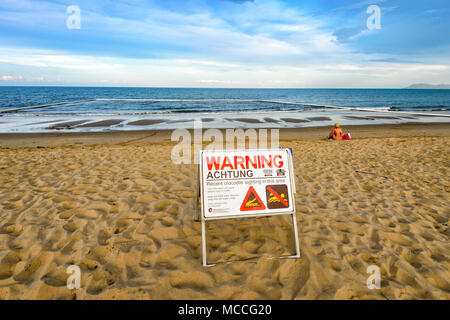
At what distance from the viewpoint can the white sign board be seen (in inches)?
112

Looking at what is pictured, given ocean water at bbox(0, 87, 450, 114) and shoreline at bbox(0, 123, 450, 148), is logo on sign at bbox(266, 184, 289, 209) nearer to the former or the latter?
shoreline at bbox(0, 123, 450, 148)

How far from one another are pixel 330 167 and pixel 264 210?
425 centimetres

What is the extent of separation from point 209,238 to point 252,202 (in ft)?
2.95

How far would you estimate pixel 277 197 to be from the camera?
293 cm

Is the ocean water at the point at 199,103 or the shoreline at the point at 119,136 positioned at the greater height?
the ocean water at the point at 199,103

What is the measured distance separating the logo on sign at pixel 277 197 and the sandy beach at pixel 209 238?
614 mm

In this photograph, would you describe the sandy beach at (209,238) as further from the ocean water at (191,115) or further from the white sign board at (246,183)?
the ocean water at (191,115)

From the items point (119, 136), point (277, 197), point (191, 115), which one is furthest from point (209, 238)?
point (191, 115)

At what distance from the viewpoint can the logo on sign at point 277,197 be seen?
2.91 meters

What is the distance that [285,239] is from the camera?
3.27m

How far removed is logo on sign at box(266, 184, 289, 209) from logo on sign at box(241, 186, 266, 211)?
11cm

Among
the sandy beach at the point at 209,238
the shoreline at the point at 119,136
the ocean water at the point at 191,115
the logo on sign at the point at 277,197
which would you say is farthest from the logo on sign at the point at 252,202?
the shoreline at the point at 119,136
